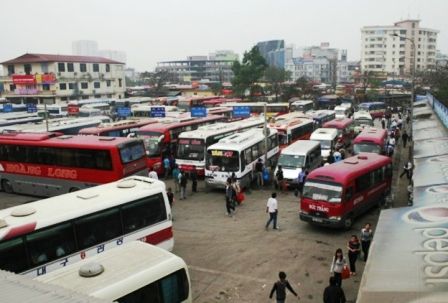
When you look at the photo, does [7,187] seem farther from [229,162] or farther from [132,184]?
[132,184]

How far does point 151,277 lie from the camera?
26.7 ft

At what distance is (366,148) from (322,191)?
11755mm

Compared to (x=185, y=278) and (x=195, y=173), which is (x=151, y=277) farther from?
(x=195, y=173)

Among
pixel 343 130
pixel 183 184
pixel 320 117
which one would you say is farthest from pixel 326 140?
pixel 320 117

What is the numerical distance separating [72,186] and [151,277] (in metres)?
12.6

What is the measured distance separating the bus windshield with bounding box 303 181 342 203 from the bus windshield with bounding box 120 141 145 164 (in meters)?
7.83

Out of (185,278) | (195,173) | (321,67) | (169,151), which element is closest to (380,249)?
(185,278)

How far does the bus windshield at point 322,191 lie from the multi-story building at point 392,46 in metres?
123

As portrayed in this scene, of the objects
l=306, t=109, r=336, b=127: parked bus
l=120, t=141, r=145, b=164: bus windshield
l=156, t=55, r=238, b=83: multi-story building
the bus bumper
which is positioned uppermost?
l=156, t=55, r=238, b=83: multi-story building

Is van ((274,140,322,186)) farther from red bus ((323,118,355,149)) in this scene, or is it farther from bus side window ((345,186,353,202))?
red bus ((323,118,355,149))

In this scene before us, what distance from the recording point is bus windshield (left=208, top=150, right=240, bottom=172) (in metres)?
20.9

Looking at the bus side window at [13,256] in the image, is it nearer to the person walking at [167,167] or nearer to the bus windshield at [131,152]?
the bus windshield at [131,152]

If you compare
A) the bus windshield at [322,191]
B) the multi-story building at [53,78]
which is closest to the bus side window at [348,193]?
the bus windshield at [322,191]

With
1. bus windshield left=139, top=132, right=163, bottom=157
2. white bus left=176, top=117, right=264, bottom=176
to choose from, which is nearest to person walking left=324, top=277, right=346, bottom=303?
white bus left=176, top=117, right=264, bottom=176
